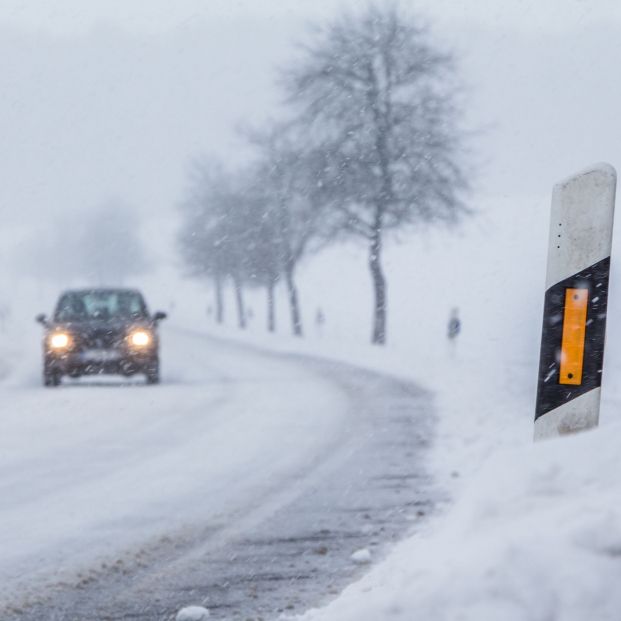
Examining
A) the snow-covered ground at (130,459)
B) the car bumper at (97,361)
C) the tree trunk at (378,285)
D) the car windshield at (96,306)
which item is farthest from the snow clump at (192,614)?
the tree trunk at (378,285)

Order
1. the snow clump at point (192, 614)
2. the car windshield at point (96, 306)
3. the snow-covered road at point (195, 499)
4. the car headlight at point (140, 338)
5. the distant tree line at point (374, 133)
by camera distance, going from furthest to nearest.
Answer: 1. the distant tree line at point (374, 133)
2. the car windshield at point (96, 306)
3. the car headlight at point (140, 338)
4. the snow-covered road at point (195, 499)
5. the snow clump at point (192, 614)

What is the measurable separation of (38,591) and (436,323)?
188 feet

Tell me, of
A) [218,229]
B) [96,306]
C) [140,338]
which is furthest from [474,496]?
[218,229]

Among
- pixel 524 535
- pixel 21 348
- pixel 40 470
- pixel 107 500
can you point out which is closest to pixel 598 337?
pixel 524 535

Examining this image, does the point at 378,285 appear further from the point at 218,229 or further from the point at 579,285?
the point at 579,285

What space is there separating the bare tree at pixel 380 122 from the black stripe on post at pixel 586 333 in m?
27.5

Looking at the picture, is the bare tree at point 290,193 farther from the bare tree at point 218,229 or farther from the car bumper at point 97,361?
the car bumper at point 97,361

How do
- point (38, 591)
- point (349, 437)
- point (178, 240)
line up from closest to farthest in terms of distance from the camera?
point (38, 591) < point (349, 437) < point (178, 240)

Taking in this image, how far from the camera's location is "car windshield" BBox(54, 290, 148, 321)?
16.2 meters

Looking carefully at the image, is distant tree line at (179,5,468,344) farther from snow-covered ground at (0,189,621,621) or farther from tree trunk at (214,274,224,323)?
tree trunk at (214,274,224,323)

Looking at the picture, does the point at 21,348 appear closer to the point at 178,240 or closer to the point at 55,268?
the point at 178,240

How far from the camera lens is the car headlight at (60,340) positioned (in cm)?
1566

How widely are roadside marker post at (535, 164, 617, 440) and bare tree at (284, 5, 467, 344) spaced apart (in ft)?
90.3

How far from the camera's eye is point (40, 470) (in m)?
7.65
